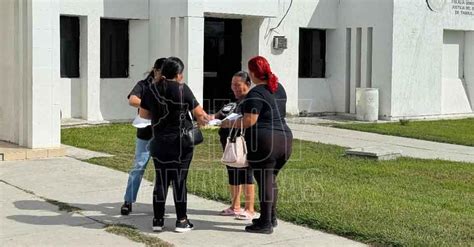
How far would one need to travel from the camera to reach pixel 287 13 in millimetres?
18984

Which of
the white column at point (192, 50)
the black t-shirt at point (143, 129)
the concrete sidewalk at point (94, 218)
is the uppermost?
the white column at point (192, 50)

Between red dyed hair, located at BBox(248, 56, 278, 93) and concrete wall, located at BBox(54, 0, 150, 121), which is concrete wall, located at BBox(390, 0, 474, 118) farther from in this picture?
red dyed hair, located at BBox(248, 56, 278, 93)

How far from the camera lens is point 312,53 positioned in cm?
2014

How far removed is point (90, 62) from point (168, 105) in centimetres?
1018

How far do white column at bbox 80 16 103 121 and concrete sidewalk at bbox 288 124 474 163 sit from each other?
4.82 meters

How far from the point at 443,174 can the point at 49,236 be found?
6.06 metres

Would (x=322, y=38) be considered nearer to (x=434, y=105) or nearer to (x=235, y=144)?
(x=434, y=105)

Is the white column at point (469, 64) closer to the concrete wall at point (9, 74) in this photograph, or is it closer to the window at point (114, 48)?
the window at point (114, 48)

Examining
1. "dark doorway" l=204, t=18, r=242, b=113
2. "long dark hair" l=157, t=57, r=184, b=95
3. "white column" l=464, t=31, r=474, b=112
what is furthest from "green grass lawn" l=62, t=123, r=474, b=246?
"white column" l=464, t=31, r=474, b=112

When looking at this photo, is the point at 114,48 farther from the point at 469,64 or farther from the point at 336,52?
the point at 469,64

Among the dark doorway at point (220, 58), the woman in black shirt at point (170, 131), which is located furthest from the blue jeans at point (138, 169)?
the dark doorway at point (220, 58)

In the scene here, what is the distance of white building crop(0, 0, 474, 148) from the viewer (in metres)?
16.2

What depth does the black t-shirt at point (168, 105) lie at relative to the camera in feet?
21.2

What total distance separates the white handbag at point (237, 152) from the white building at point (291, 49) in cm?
950
